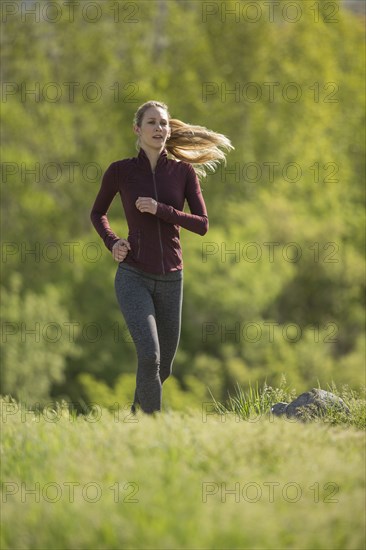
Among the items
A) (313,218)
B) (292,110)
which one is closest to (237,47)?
(292,110)

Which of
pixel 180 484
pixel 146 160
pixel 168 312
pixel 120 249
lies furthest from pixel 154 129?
pixel 180 484

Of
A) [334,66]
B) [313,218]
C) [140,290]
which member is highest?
[334,66]

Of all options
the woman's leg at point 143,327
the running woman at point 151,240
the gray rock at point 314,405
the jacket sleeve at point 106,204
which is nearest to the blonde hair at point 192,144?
the running woman at point 151,240

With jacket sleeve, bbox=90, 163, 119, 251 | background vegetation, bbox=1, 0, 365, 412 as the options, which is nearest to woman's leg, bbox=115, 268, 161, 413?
jacket sleeve, bbox=90, 163, 119, 251

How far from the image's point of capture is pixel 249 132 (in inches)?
1828

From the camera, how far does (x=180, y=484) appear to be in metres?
4.51

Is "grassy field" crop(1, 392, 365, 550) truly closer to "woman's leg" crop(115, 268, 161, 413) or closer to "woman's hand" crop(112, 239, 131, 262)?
"woman's leg" crop(115, 268, 161, 413)

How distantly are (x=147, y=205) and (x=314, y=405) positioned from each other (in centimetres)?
159

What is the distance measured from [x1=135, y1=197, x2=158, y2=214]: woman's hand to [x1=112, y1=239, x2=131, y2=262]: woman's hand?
0.78 feet

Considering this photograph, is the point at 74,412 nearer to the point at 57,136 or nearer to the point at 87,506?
the point at 87,506

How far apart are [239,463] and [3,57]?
148 ft

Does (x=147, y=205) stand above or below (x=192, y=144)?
below

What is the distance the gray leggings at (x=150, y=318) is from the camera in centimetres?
621

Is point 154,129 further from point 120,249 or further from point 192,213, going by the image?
point 120,249
